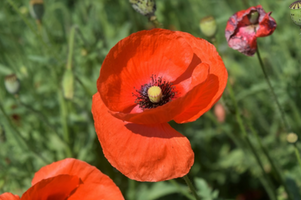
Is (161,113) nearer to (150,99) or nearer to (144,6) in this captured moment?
(150,99)

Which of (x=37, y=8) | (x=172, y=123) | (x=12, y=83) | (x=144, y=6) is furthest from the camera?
(x=172, y=123)

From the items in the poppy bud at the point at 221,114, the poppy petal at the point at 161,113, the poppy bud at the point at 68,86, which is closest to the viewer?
the poppy petal at the point at 161,113

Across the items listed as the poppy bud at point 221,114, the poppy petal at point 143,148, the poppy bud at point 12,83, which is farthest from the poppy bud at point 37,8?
the poppy bud at point 221,114

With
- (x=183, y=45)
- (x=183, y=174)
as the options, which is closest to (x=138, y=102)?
(x=183, y=45)

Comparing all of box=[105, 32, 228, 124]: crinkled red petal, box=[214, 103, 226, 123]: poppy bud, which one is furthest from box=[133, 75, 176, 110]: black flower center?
box=[214, 103, 226, 123]: poppy bud

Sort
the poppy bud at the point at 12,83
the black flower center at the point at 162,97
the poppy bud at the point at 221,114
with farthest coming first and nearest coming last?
1. the poppy bud at the point at 221,114
2. the poppy bud at the point at 12,83
3. the black flower center at the point at 162,97

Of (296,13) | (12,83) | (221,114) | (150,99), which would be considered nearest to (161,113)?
(150,99)

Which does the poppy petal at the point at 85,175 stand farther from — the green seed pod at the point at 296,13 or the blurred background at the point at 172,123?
the green seed pod at the point at 296,13
